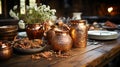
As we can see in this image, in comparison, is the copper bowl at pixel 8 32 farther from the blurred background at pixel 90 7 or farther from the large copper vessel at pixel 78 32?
the blurred background at pixel 90 7

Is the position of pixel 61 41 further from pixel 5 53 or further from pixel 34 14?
pixel 34 14

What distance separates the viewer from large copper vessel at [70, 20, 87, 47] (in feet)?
4.46

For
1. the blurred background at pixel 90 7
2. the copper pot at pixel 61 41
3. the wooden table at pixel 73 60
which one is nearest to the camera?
the wooden table at pixel 73 60

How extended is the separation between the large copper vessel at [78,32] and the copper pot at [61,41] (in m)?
0.13

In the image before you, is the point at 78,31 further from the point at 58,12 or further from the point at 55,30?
the point at 58,12

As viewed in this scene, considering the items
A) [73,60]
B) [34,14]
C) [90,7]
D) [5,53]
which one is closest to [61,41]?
[73,60]

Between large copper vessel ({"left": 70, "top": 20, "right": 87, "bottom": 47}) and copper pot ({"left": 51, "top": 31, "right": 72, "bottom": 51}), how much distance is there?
0.13 metres

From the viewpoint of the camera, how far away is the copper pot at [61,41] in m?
1.22

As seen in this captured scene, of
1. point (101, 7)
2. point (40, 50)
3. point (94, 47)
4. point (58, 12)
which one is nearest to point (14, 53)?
point (40, 50)

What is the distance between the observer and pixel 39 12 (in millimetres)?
1594

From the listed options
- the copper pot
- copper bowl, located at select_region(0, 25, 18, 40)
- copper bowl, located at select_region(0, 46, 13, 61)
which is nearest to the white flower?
copper bowl, located at select_region(0, 25, 18, 40)

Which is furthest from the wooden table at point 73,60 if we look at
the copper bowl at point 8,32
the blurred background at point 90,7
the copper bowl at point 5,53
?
the blurred background at point 90,7

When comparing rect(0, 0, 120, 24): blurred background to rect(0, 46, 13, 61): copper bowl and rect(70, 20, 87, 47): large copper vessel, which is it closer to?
rect(70, 20, 87, 47): large copper vessel

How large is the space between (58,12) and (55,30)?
5571 mm
